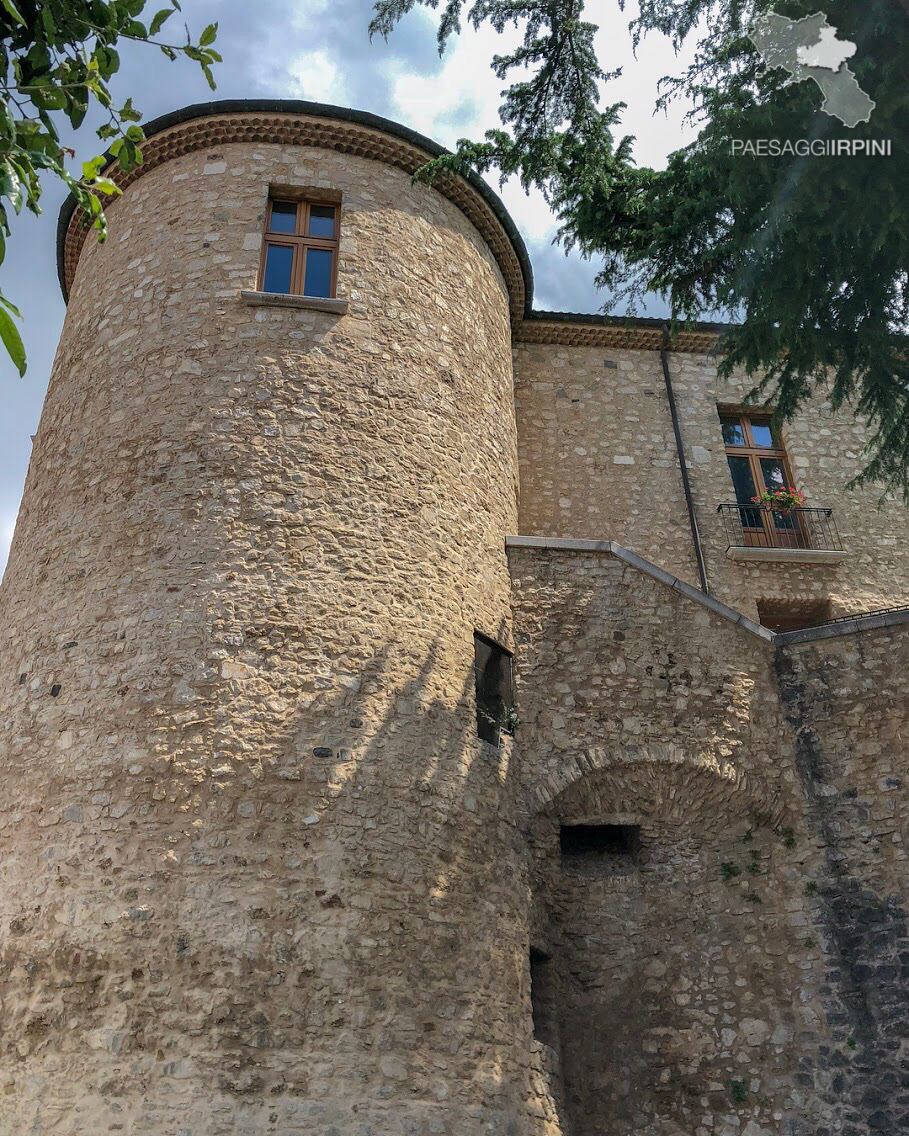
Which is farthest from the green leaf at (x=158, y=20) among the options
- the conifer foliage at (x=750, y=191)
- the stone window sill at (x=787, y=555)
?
the stone window sill at (x=787, y=555)

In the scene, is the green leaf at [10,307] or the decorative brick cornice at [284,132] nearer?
the green leaf at [10,307]

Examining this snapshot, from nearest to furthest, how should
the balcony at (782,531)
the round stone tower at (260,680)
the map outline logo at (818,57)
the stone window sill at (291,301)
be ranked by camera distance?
the round stone tower at (260,680), the map outline logo at (818,57), the stone window sill at (291,301), the balcony at (782,531)

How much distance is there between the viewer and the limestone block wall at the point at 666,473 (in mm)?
11477

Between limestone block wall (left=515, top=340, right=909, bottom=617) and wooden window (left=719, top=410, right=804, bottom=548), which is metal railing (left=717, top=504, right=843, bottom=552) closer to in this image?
wooden window (left=719, top=410, right=804, bottom=548)

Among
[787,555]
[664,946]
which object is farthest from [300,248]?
[664,946]

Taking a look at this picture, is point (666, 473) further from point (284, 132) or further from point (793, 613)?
point (284, 132)

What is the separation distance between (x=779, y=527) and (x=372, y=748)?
22.8 feet

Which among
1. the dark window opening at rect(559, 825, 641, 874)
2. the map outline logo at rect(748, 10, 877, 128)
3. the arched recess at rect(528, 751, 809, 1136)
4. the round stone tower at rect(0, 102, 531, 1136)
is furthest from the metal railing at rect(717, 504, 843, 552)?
the map outline logo at rect(748, 10, 877, 128)

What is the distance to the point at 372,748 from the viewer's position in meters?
7.21

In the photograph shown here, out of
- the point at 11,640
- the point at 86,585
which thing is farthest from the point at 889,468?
the point at 11,640

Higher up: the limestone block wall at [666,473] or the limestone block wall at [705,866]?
the limestone block wall at [666,473]

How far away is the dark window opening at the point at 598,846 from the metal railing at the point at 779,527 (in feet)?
14.2

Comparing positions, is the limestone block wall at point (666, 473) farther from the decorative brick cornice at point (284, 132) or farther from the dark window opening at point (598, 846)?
the dark window opening at point (598, 846)

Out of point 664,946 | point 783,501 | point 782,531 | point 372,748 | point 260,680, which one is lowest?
point 664,946
